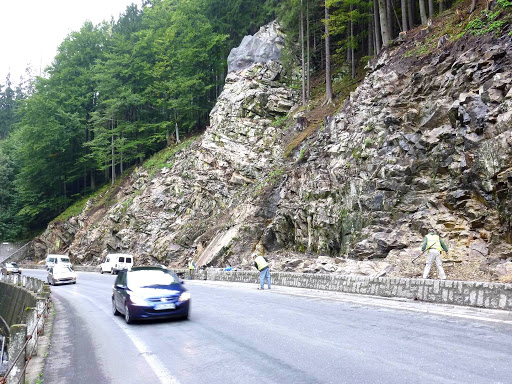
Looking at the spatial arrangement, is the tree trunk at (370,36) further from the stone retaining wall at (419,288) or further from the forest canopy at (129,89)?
the stone retaining wall at (419,288)

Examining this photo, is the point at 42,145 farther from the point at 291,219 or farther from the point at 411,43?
the point at 411,43

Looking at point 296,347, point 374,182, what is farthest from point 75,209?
point 296,347

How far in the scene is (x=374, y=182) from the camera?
18219 mm

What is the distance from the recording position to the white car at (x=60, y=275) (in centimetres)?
2603

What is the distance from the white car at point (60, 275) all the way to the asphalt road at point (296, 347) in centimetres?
1729

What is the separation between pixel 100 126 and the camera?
162 ft

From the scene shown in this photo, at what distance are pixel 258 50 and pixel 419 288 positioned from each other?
35.0 metres

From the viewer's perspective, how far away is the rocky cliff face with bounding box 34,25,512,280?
46.1 feet

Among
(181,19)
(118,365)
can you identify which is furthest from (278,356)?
(181,19)

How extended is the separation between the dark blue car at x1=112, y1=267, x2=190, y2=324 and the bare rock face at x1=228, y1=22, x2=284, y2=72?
33713 millimetres

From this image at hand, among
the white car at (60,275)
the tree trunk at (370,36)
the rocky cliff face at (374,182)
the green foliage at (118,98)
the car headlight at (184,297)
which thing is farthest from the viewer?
the green foliage at (118,98)

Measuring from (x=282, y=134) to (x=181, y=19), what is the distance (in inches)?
896

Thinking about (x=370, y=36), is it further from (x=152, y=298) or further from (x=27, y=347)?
(x=27, y=347)

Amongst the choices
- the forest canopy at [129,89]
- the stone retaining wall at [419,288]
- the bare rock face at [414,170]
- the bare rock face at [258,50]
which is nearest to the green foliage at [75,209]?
the forest canopy at [129,89]
